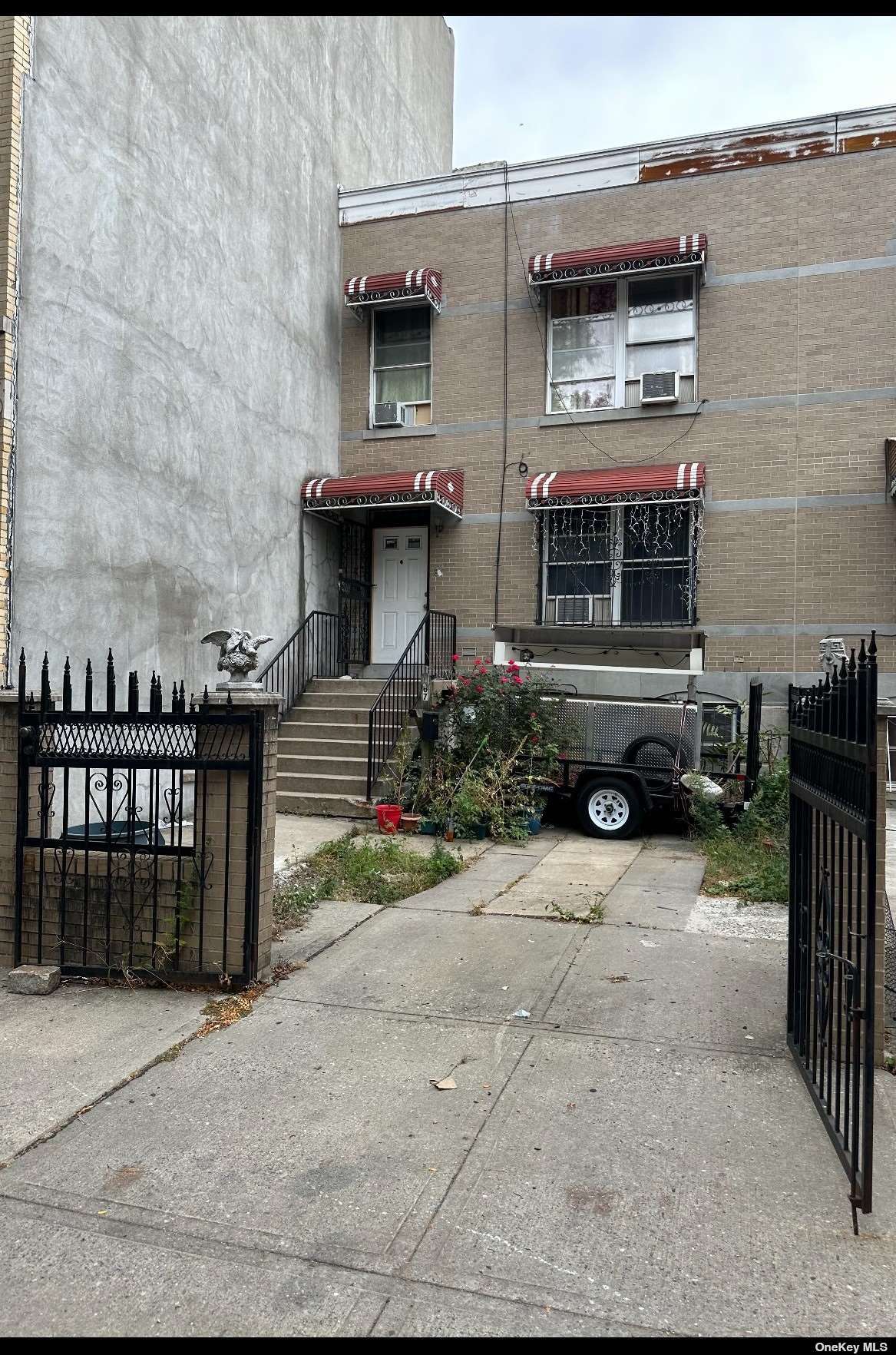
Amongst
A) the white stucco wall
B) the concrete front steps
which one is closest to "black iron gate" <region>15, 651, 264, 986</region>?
the white stucco wall

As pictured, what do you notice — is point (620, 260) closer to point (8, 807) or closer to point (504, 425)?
point (504, 425)

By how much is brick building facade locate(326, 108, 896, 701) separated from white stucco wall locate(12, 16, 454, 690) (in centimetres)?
160

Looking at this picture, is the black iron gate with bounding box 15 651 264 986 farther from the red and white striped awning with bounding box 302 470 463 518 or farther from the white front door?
the white front door

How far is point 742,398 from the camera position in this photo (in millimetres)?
13336

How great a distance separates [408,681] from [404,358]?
5.92m

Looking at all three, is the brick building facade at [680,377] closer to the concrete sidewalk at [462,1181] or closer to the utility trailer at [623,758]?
the utility trailer at [623,758]

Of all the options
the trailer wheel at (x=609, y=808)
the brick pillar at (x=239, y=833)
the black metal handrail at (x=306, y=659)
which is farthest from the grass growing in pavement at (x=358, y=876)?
the black metal handrail at (x=306, y=659)

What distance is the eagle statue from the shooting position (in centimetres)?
543

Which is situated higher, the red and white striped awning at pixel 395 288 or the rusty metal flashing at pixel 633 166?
the rusty metal flashing at pixel 633 166

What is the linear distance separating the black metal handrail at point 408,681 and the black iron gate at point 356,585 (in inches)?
49.8

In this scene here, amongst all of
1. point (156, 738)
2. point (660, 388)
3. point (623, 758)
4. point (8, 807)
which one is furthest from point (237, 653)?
point (660, 388)

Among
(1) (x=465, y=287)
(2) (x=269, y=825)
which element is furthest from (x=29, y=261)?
(1) (x=465, y=287)

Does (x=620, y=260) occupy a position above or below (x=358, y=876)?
above

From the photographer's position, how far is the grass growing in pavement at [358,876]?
686cm
